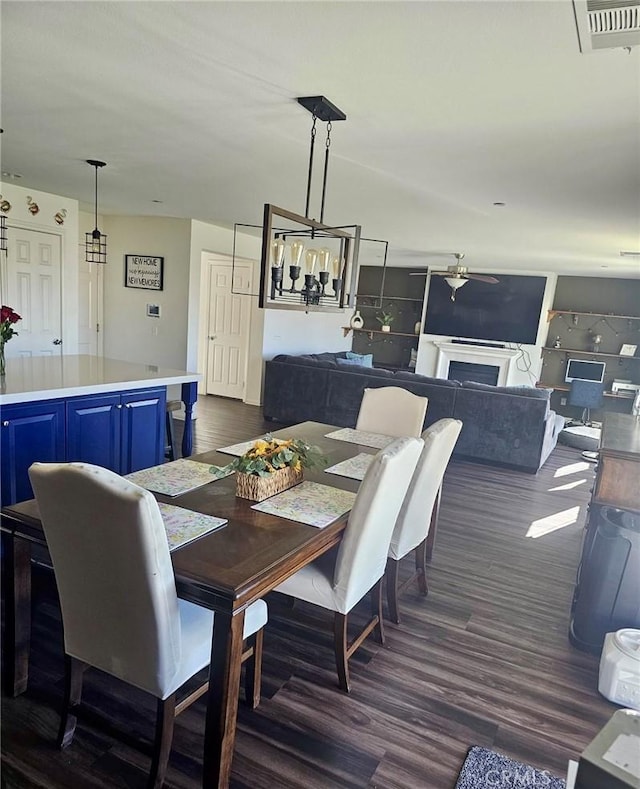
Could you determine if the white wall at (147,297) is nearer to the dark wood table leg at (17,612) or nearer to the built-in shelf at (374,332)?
the built-in shelf at (374,332)

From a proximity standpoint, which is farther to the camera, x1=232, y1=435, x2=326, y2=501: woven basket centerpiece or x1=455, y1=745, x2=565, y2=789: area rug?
x1=232, y1=435, x2=326, y2=501: woven basket centerpiece

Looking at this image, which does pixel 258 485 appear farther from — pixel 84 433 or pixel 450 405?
pixel 450 405

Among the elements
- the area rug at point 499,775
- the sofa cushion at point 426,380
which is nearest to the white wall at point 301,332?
the sofa cushion at point 426,380

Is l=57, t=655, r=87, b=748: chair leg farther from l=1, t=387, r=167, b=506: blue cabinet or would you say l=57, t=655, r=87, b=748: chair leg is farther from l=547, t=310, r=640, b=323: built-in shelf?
l=547, t=310, r=640, b=323: built-in shelf

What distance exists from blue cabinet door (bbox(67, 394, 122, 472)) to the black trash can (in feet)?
9.31

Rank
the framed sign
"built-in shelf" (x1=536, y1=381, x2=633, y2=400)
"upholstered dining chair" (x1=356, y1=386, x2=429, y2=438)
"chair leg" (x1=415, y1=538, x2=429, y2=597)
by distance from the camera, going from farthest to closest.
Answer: "built-in shelf" (x1=536, y1=381, x2=633, y2=400), the framed sign, "upholstered dining chair" (x1=356, y1=386, x2=429, y2=438), "chair leg" (x1=415, y1=538, x2=429, y2=597)

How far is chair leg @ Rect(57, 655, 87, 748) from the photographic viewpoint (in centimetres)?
176

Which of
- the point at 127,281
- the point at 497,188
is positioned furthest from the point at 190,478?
the point at 127,281

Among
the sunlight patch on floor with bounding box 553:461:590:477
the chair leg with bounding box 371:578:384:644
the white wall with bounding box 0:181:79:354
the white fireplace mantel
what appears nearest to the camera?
the chair leg with bounding box 371:578:384:644

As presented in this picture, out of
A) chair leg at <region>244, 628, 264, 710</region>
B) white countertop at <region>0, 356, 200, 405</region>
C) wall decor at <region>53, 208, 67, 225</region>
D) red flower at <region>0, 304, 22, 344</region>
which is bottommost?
chair leg at <region>244, 628, 264, 710</region>

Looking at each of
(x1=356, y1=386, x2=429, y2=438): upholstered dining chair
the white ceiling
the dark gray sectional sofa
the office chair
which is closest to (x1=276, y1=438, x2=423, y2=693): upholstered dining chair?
(x1=356, y1=386, x2=429, y2=438): upholstered dining chair

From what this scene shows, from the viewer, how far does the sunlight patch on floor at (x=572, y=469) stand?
17.9 ft

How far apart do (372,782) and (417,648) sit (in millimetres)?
788

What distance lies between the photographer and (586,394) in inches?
317
